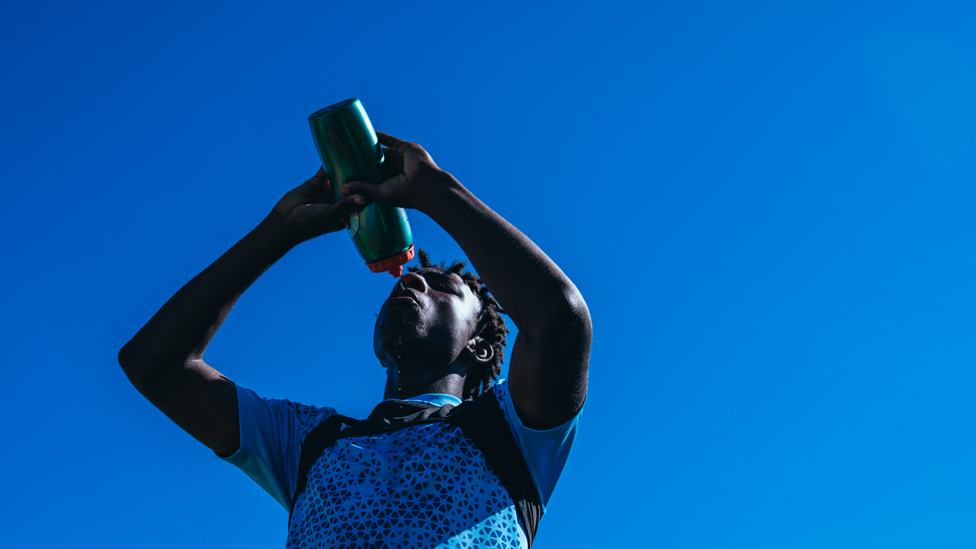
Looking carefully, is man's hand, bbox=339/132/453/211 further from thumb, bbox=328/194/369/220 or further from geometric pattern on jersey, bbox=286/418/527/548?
geometric pattern on jersey, bbox=286/418/527/548

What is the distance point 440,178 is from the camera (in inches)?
110

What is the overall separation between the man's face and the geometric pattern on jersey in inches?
29.3

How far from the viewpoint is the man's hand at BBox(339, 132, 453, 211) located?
2.80 m

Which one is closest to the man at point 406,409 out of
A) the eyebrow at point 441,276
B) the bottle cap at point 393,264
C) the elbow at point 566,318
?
the elbow at point 566,318

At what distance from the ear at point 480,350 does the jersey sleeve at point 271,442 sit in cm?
95

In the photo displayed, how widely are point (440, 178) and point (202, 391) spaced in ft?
4.59

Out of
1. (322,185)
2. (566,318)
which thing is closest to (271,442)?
(322,185)

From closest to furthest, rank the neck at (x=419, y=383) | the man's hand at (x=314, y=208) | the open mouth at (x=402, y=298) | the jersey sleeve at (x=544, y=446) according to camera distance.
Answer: the jersey sleeve at (x=544, y=446), the man's hand at (x=314, y=208), the neck at (x=419, y=383), the open mouth at (x=402, y=298)

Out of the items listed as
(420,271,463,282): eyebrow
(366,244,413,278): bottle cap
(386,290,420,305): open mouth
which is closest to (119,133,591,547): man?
(386,290,420,305): open mouth

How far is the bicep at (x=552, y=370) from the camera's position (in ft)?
7.97

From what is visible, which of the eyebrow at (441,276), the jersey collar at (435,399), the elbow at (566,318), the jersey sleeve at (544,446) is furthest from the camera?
the eyebrow at (441,276)

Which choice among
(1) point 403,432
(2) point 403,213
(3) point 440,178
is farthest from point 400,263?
(1) point 403,432

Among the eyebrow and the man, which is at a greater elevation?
the eyebrow

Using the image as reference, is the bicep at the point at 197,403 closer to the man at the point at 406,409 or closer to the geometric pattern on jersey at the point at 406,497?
the man at the point at 406,409
